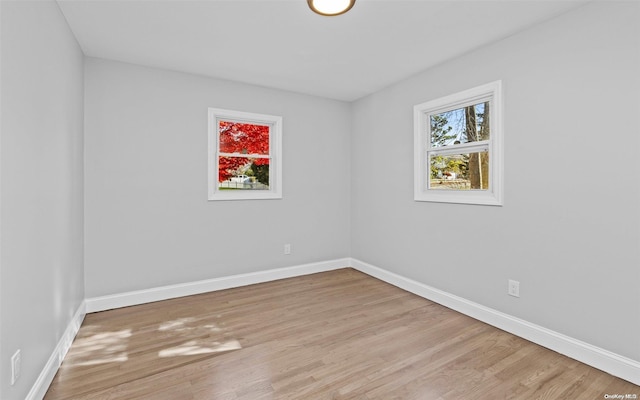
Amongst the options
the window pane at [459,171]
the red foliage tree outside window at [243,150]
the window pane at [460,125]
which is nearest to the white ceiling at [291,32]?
the window pane at [460,125]

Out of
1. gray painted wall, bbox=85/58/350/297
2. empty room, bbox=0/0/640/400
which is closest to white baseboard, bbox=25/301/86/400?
empty room, bbox=0/0/640/400

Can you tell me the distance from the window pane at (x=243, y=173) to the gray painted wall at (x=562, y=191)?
2.13 m

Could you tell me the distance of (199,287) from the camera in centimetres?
360

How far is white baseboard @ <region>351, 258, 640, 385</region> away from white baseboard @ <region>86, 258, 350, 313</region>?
1278 mm

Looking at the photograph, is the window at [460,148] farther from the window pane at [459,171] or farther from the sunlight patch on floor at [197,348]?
the sunlight patch on floor at [197,348]

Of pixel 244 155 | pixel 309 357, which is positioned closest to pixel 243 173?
pixel 244 155

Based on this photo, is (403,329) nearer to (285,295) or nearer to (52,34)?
(285,295)

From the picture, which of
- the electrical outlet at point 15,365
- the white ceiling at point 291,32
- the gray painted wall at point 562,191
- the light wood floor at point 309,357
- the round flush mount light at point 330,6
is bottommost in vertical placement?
the light wood floor at point 309,357

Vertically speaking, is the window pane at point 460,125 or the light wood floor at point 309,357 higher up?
the window pane at point 460,125

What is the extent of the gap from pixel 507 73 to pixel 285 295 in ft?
10.1

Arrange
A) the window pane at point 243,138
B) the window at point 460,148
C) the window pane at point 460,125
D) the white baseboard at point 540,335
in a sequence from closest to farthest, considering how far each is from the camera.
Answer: the white baseboard at point 540,335 → the window at point 460,148 → the window pane at point 460,125 → the window pane at point 243,138

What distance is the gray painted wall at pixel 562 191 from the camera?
204cm

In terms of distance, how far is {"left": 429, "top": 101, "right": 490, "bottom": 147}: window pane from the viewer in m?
3.01

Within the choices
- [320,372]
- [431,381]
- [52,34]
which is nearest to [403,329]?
[431,381]
